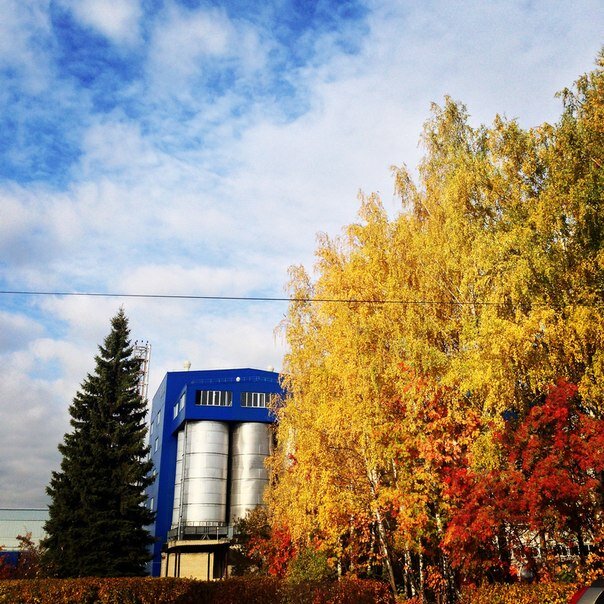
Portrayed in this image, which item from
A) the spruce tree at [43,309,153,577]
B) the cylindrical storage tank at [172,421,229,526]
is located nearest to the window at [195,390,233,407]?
the cylindrical storage tank at [172,421,229,526]

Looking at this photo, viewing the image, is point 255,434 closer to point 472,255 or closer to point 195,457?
point 195,457


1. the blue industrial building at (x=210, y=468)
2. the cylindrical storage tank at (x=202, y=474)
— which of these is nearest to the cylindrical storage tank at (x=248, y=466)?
the blue industrial building at (x=210, y=468)

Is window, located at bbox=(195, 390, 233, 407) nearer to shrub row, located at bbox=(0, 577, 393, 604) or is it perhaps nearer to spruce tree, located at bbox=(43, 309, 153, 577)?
spruce tree, located at bbox=(43, 309, 153, 577)

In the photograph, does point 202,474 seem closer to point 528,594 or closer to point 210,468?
point 210,468

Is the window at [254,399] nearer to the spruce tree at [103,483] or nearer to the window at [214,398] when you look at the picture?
the window at [214,398]

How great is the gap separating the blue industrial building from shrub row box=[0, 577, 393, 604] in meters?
25.3

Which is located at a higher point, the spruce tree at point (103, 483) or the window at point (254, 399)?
the window at point (254, 399)

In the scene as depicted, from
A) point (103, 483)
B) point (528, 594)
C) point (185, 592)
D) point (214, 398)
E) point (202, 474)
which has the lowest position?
point (185, 592)

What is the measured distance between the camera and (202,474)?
52938mm

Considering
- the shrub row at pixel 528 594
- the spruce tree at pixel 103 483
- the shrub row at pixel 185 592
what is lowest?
the shrub row at pixel 185 592

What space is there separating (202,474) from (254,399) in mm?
7984

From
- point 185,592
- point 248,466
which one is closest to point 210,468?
point 248,466

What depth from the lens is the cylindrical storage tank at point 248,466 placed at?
173ft

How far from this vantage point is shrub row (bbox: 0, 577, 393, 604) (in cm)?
1658
